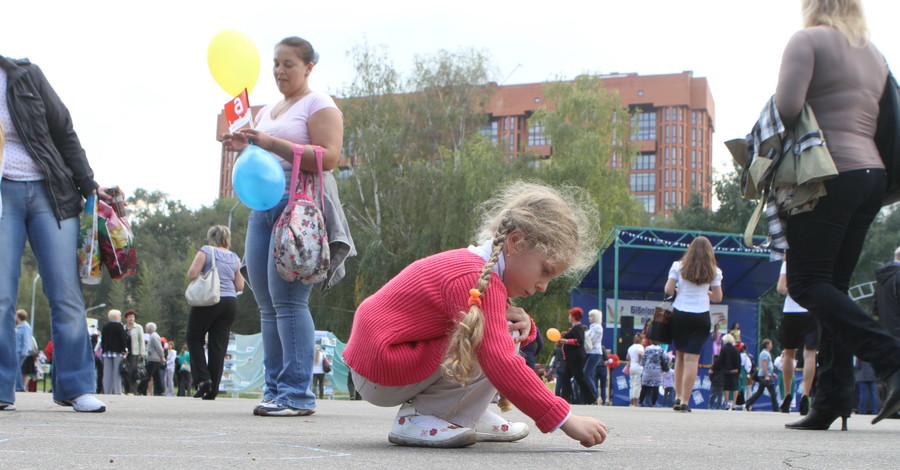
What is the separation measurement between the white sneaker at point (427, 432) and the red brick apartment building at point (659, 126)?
277ft

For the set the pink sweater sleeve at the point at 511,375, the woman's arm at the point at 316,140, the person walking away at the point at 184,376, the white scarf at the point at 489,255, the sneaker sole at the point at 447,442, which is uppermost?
the woman's arm at the point at 316,140

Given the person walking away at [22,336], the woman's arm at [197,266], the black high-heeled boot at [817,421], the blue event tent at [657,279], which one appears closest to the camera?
the black high-heeled boot at [817,421]

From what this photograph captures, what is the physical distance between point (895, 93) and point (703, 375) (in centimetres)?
1852

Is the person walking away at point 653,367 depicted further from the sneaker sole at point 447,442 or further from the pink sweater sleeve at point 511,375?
the pink sweater sleeve at point 511,375

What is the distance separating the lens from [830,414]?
4.91 metres

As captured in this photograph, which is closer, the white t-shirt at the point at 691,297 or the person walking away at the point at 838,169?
the person walking away at the point at 838,169

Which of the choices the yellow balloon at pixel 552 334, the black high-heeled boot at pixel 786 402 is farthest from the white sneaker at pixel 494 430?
the yellow balloon at pixel 552 334

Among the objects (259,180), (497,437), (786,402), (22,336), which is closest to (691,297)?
(786,402)

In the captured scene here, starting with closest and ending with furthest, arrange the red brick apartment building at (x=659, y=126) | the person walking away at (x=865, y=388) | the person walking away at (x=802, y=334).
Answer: the person walking away at (x=802, y=334), the person walking away at (x=865, y=388), the red brick apartment building at (x=659, y=126)

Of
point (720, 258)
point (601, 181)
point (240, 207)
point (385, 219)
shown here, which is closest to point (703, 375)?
point (720, 258)

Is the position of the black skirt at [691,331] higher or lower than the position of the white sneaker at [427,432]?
lower

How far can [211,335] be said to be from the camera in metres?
9.52

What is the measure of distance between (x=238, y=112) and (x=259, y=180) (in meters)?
1.13

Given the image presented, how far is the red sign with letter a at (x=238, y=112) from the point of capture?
19.5 feet
